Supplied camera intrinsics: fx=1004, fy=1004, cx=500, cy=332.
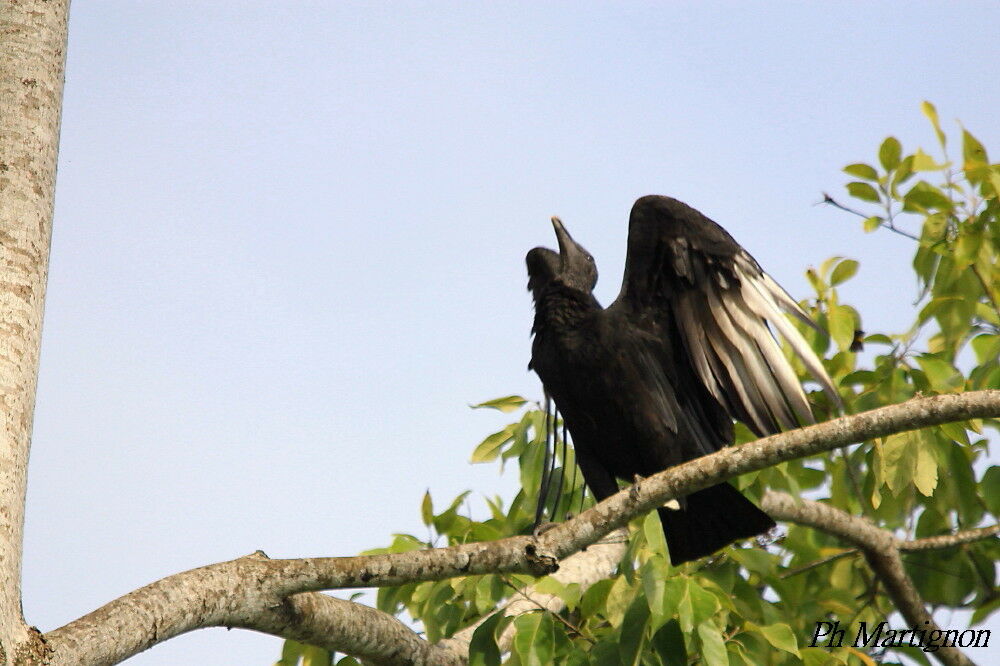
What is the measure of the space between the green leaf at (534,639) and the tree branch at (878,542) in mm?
1473

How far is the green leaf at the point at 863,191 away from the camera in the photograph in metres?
3.62

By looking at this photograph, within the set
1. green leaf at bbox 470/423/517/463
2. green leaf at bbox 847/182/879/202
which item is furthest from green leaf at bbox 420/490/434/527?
green leaf at bbox 847/182/879/202

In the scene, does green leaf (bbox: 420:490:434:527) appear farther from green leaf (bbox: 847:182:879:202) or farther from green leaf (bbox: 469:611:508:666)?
green leaf (bbox: 847:182:879:202)

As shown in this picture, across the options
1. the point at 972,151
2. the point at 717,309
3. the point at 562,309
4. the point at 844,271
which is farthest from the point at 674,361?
the point at 972,151

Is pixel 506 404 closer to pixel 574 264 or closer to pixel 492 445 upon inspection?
pixel 492 445

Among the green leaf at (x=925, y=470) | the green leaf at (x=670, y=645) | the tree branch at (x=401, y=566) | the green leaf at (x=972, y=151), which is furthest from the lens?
the green leaf at (x=972, y=151)

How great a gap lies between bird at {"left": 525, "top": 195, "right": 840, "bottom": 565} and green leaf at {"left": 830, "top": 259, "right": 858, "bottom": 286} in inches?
13.7

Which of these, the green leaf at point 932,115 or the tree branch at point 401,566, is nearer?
the tree branch at point 401,566

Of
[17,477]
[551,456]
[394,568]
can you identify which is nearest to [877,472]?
[551,456]

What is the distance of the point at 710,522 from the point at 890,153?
1.44 metres

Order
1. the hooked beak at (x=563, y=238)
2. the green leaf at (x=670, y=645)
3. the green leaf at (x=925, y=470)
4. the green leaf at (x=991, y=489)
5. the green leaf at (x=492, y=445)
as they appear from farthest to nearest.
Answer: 1. the hooked beak at (x=563, y=238)
2. the green leaf at (x=492, y=445)
3. the green leaf at (x=991, y=489)
4. the green leaf at (x=925, y=470)
5. the green leaf at (x=670, y=645)

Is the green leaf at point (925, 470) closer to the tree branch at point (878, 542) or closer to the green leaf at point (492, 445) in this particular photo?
the tree branch at point (878, 542)

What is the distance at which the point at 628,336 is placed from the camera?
3.48 m

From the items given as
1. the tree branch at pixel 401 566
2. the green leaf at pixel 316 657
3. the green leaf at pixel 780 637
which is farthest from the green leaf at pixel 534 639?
the green leaf at pixel 316 657
